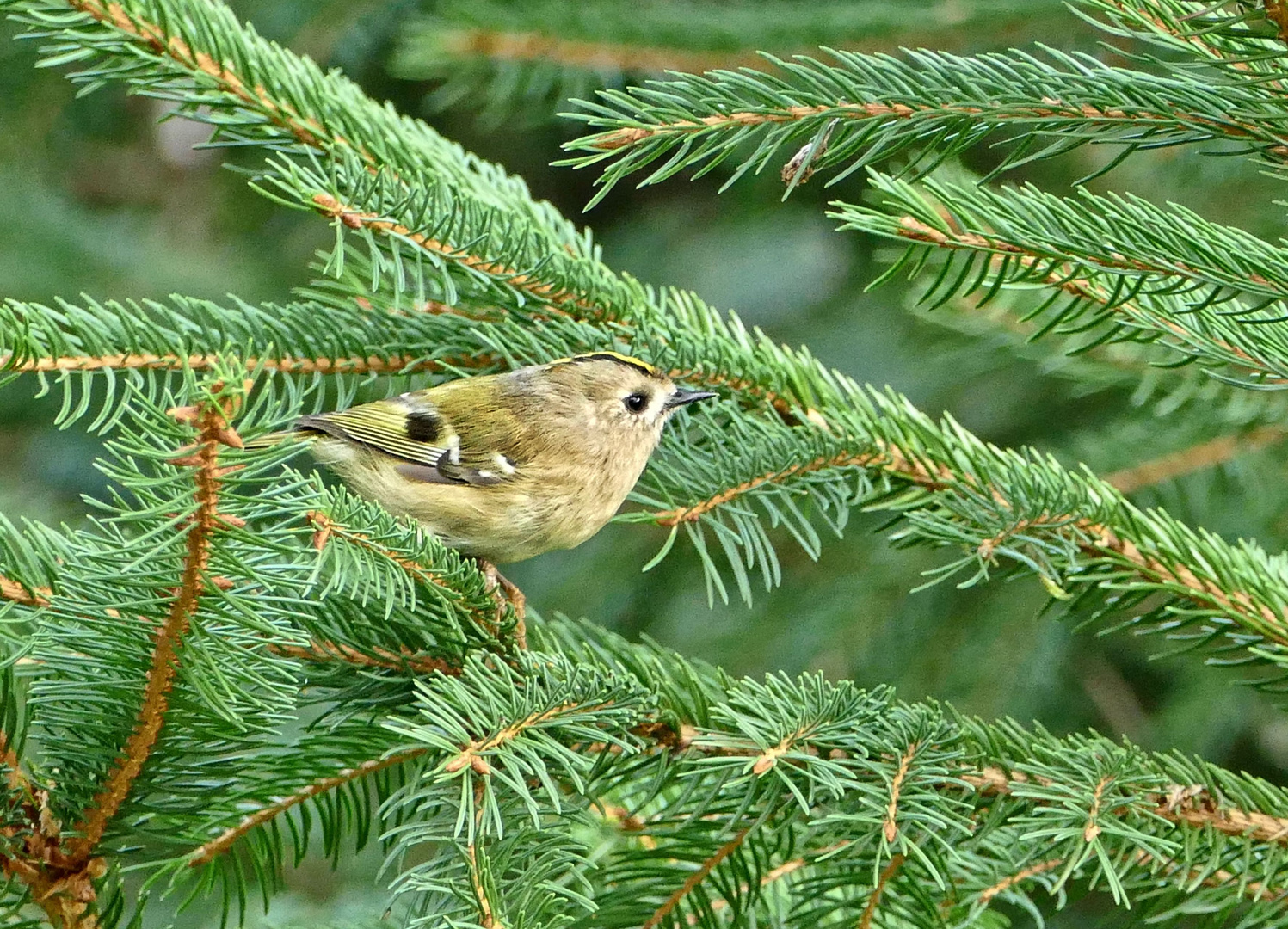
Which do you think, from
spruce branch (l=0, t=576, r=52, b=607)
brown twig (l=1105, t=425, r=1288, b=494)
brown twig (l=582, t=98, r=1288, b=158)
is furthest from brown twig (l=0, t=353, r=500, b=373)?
brown twig (l=1105, t=425, r=1288, b=494)

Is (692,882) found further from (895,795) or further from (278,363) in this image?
(278,363)

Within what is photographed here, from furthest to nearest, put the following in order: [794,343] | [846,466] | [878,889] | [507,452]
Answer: [794,343]
[507,452]
[846,466]
[878,889]

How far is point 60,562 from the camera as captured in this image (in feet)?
4.48

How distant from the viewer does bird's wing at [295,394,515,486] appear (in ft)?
8.08

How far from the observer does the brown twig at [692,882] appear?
1433 mm

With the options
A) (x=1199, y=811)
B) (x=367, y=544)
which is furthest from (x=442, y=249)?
(x=1199, y=811)

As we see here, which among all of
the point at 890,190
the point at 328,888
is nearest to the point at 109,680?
the point at 890,190

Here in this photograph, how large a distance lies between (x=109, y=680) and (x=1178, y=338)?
1295 millimetres

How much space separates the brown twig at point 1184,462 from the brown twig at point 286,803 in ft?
5.57

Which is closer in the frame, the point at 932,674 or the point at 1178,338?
the point at 1178,338

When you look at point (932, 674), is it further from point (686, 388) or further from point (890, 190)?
point (890, 190)

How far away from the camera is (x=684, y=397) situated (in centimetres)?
210

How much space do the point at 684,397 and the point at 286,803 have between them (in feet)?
3.04

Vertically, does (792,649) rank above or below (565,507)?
below
